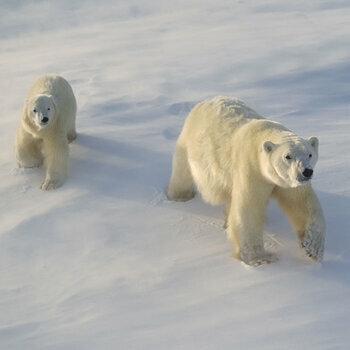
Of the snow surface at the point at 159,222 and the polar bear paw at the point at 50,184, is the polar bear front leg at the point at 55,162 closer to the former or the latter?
the polar bear paw at the point at 50,184

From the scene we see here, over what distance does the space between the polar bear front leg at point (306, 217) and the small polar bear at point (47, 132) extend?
2.49 metres

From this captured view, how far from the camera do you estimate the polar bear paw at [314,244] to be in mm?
4043

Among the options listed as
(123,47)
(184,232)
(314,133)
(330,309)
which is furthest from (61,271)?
(123,47)


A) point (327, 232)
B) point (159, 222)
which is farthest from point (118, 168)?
point (327, 232)

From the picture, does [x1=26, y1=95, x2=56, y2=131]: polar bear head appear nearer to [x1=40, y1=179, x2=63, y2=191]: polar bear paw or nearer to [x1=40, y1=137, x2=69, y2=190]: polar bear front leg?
[x1=40, y1=137, x2=69, y2=190]: polar bear front leg

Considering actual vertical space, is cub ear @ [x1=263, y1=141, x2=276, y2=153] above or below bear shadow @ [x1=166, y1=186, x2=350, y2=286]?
above

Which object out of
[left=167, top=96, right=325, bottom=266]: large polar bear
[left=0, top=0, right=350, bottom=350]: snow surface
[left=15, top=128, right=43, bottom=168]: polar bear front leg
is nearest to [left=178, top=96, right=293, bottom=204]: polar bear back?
[left=167, top=96, right=325, bottom=266]: large polar bear

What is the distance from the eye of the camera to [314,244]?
4.04 m

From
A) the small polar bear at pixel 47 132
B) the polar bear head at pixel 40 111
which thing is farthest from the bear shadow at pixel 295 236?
the polar bear head at pixel 40 111

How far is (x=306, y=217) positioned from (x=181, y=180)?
4.60ft

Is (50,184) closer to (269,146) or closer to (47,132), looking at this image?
(47,132)

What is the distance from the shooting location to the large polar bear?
3771mm

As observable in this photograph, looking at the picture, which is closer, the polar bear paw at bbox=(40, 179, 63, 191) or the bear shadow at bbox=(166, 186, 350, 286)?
the bear shadow at bbox=(166, 186, 350, 286)

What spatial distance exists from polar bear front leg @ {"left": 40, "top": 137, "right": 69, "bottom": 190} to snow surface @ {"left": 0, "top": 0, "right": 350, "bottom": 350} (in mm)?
105
